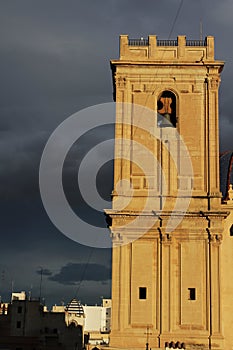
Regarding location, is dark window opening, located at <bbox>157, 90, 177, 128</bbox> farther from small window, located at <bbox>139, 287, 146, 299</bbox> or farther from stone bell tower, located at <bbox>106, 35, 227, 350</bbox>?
small window, located at <bbox>139, 287, 146, 299</bbox>

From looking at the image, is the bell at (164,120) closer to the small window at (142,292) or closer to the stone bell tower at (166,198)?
the stone bell tower at (166,198)

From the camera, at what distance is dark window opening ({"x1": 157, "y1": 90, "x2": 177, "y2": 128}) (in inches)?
1452

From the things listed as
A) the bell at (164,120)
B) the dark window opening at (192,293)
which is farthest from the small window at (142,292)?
the bell at (164,120)

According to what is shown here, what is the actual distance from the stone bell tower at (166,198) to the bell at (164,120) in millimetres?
63

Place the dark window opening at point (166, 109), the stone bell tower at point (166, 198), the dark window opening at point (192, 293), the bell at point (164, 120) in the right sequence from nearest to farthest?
the stone bell tower at point (166, 198) → the dark window opening at point (192, 293) → the bell at point (164, 120) → the dark window opening at point (166, 109)

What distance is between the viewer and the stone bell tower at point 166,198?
3347cm

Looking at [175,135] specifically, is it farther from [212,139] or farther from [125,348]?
[125,348]

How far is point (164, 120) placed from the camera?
121ft

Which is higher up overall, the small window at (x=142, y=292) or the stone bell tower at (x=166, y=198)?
the stone bell tower at (x=166, y=198)

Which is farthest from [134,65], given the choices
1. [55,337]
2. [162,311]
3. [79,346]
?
[79,346]

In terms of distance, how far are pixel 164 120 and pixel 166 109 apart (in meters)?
0.84

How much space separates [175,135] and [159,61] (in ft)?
Answer: 14.2

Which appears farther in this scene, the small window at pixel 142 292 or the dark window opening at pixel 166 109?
the dark window opening at pixel 166 109

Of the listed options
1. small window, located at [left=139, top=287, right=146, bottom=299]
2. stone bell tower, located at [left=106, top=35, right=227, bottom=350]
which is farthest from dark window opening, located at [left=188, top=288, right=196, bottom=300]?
small window, located at [left=139, top=287, right=146, bottom=299]
